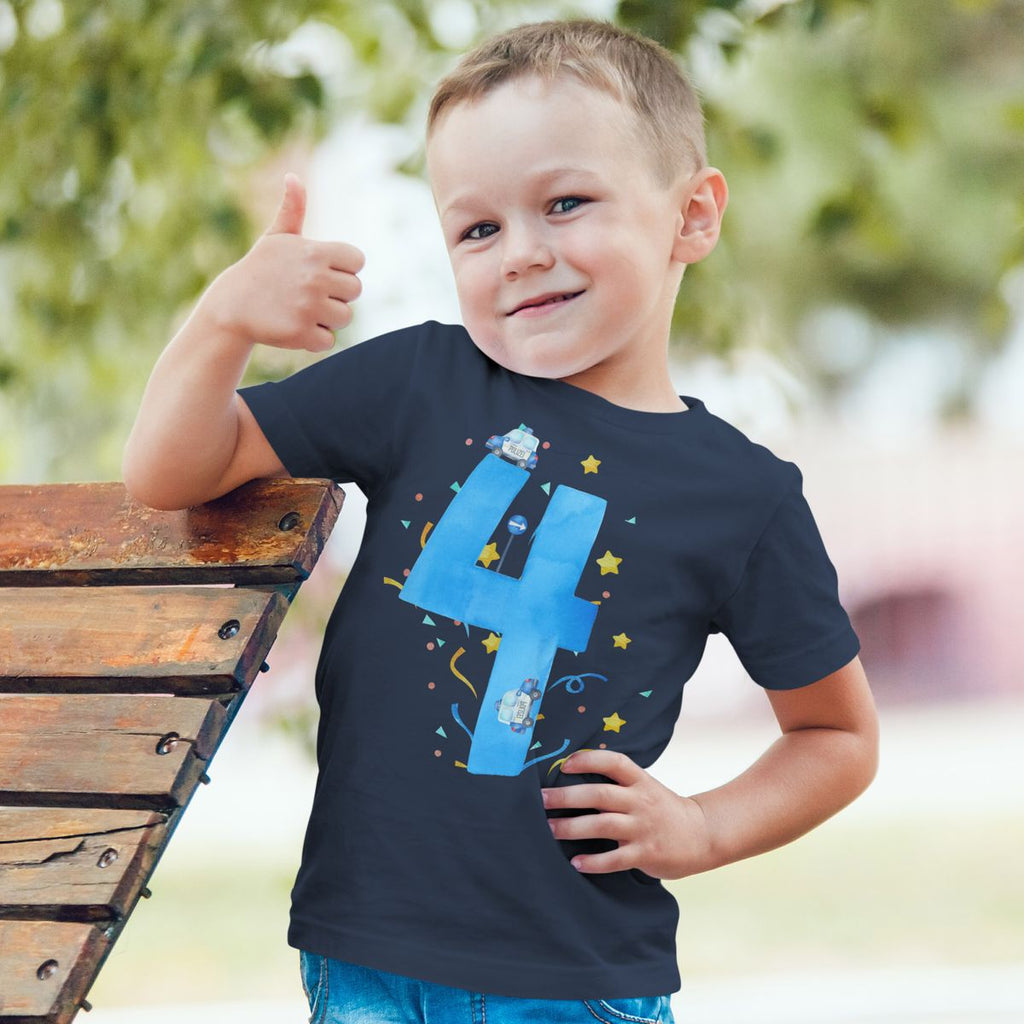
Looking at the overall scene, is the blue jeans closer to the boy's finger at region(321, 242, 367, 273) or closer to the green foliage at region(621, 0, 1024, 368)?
the boy's finger at region(321, 242, 367, 273)

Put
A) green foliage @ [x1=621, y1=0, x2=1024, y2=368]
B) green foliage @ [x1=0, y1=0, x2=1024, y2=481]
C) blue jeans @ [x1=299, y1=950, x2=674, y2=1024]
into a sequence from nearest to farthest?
blue jeans @ [x1=299, y1=950, x2=674, y2=1024]
green foliage @ [x1=0, y1=0, x2=1024, y2=481]
green foliage @ [x1=621, y1=0, x2=1024, y2=368]

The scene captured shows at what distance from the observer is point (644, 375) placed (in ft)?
4.60

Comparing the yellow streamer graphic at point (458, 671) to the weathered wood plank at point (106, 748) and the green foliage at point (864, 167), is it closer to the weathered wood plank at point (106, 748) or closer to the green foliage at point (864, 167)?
the weathered wood plank at point (106, 748)

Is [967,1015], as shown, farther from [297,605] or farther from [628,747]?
[628,747]

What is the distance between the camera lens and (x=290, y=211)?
1294 mm

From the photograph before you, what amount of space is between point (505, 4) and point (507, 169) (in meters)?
1.87

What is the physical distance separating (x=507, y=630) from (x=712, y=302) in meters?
1.78

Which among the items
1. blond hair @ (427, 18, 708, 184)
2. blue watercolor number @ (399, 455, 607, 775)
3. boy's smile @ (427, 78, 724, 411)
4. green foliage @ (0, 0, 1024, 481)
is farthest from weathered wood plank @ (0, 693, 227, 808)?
green foliage @ (0, 0, 1024, 481)

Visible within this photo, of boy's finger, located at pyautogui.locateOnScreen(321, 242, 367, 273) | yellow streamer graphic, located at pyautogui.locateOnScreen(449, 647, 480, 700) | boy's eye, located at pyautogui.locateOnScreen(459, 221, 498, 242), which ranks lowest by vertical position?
yellow streamer graphic, located at pyautogui.locateOnScreen(449, 647, 480, 700)

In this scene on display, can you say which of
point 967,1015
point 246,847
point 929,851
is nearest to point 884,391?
point 929,851

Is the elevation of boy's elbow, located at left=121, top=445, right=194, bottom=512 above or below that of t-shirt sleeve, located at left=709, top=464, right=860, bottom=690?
below

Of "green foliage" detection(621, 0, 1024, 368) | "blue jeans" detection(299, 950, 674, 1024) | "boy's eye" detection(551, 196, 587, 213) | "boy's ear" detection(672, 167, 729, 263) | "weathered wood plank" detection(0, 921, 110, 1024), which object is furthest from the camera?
"green foliage" detection(621, 0, 1024, 368)

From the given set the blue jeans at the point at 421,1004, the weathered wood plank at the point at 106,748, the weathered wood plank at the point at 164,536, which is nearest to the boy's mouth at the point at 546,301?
the weathered wood plank at the point at 164,536

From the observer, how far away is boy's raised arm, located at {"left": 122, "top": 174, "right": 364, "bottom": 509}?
1234 millimetres
